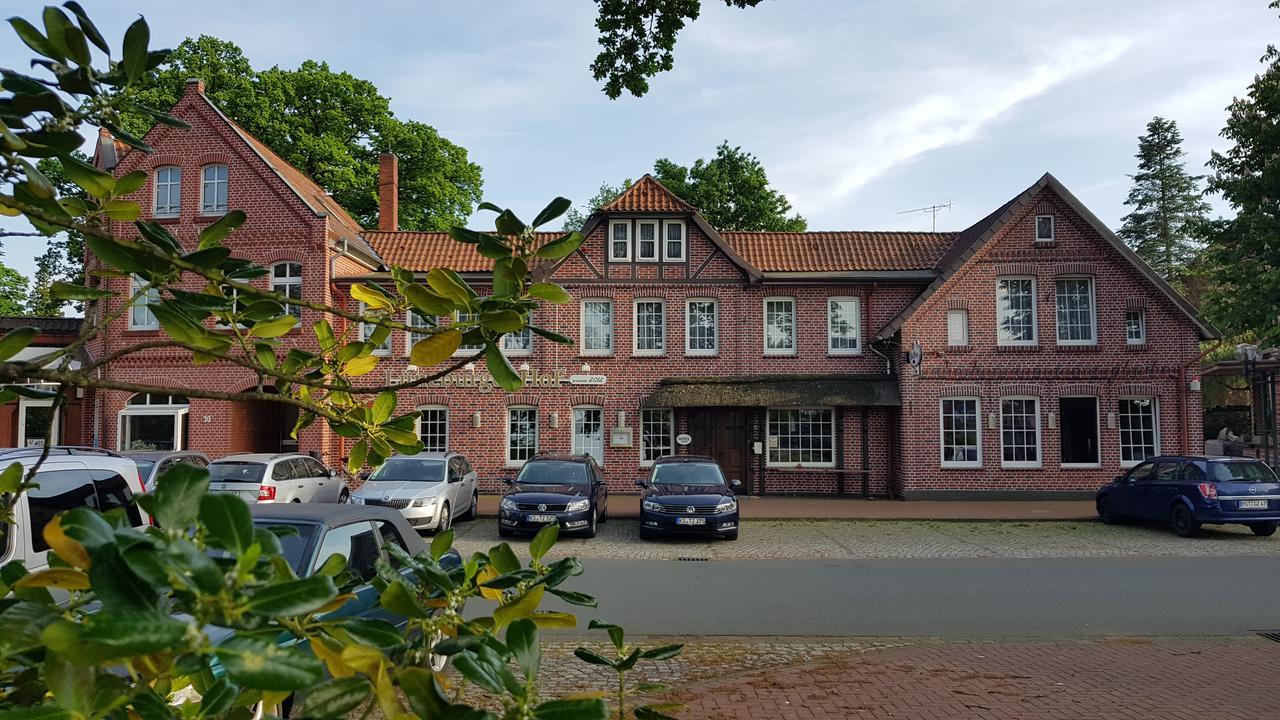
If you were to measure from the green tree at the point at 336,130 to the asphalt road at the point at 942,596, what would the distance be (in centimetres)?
2509

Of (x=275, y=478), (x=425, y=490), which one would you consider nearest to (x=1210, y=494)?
(x=425, y=490)

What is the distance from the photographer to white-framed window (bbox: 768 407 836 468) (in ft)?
72.5

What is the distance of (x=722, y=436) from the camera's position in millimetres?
22141

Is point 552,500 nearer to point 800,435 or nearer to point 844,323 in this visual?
point 800,435

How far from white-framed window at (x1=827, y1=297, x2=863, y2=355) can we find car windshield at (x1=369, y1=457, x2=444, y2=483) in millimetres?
11446

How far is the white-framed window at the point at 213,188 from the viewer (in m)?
22.1

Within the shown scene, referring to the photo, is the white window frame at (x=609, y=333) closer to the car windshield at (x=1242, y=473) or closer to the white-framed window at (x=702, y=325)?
the white-framed window at (x=702, y=325)

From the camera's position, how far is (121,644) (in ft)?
2.56

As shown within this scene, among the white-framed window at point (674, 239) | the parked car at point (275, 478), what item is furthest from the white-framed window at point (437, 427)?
the white-framed window at point (674, 239)

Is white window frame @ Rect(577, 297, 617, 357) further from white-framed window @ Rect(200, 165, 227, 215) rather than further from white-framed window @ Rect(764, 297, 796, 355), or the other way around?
white-framed window @ Rect(200, 165, 227, 215)

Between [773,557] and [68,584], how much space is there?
1278 cm

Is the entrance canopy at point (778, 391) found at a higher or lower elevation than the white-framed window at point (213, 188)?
lower

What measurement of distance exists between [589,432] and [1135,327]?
1481 cm

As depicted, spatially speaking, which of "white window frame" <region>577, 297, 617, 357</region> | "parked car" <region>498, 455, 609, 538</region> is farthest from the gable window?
"parked car" <region>498, 455, 609, 538</region>
